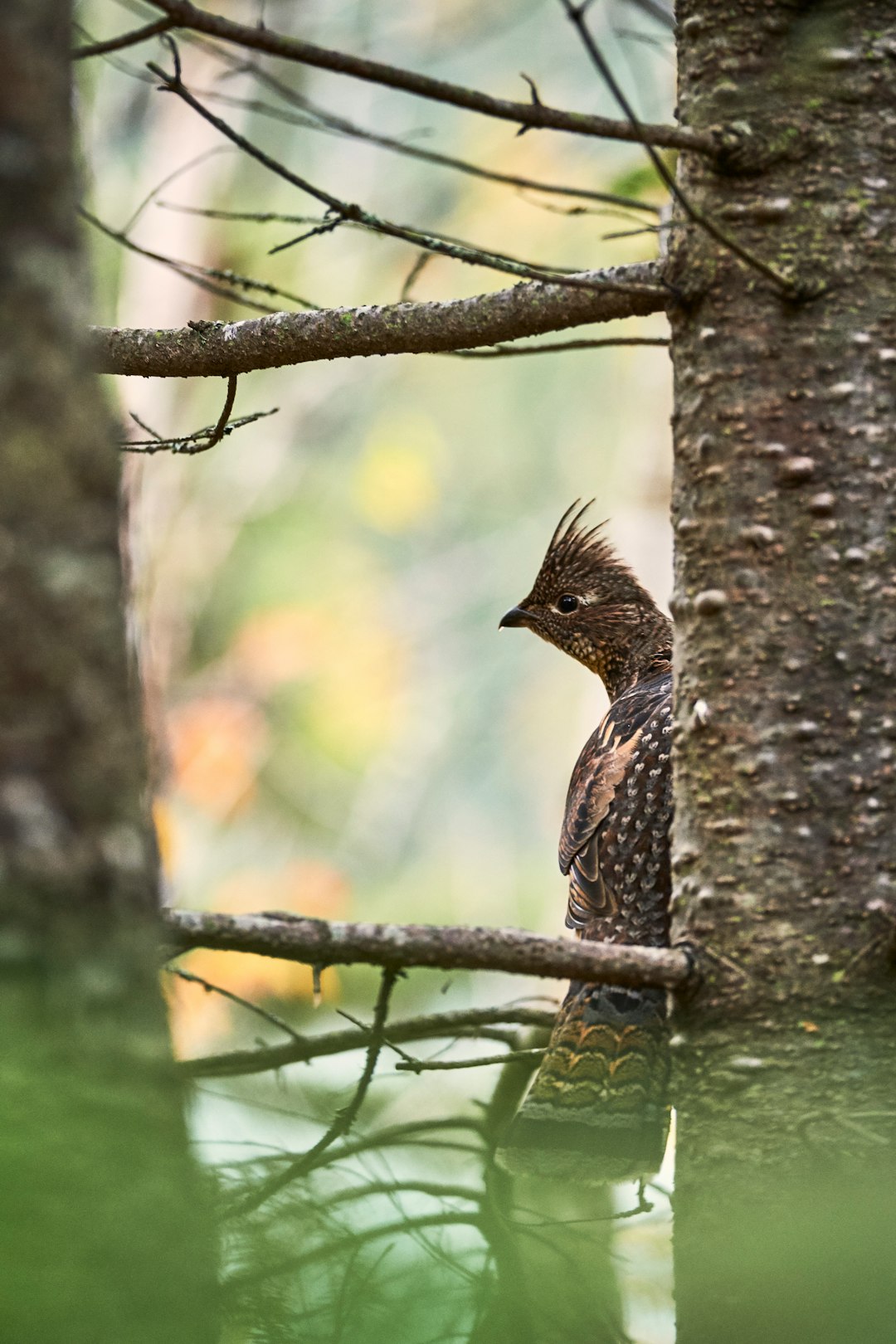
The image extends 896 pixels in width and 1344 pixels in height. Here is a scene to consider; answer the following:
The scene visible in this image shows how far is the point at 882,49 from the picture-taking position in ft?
7.34

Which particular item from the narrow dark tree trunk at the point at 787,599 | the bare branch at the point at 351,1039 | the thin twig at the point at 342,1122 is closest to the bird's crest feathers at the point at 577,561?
the bare branch at the point at 351,1039

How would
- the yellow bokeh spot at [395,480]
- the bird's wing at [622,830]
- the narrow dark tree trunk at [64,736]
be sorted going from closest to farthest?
the narrow dark tree trunk at [64,736] < the bird's wing at [622,830] < the yellow bokeh spot at [395,480]

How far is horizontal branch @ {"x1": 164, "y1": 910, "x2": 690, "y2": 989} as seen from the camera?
1.71 metres

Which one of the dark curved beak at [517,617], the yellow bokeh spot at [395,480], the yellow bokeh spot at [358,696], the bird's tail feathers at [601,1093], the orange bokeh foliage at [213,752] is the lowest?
the bird's tail feathers at [601,1093]

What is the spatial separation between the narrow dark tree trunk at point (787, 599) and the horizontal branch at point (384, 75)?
19.3 inches

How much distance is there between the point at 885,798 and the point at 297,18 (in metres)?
15.6

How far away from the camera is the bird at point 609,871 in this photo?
2393 mm

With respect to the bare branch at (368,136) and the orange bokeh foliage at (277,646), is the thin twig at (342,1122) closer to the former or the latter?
the bare branch at (368,136)

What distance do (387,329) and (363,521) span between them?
21.4 metres

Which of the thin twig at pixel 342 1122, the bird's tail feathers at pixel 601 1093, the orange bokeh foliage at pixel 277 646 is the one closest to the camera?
the thin twig at pixel 342 1122

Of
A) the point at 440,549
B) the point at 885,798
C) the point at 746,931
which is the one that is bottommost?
the point at 746,931

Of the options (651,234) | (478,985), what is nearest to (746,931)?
(651,234)

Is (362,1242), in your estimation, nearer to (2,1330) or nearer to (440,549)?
(2,1330)

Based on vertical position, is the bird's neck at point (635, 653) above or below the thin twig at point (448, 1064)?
above
